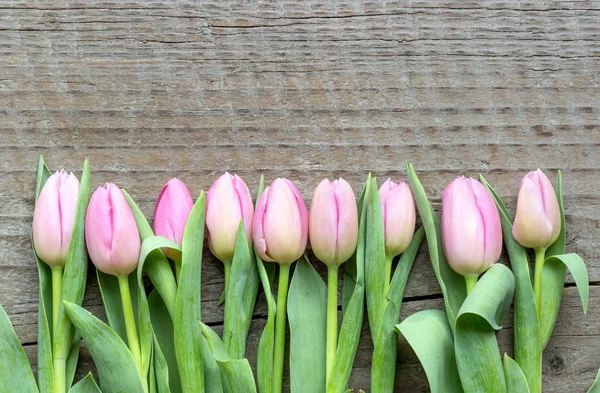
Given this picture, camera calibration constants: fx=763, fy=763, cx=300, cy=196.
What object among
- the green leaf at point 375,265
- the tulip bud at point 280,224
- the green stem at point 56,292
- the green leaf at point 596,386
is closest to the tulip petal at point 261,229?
the tulip bud at point 280,224

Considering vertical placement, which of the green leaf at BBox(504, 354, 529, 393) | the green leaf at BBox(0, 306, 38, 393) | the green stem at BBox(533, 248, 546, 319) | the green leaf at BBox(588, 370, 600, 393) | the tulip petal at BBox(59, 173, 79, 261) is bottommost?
the green leaf at BBox(588, 370, 600, 393)

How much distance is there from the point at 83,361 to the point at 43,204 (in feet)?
0.57

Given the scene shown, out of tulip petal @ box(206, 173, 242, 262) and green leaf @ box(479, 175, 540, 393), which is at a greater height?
tulip petal @ box(206, 173, 242, 262)

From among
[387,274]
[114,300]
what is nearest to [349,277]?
[387,274]

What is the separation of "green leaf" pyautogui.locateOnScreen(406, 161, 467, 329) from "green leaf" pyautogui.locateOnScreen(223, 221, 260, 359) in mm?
187

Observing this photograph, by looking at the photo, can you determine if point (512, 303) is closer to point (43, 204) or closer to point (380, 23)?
point (380, 23)

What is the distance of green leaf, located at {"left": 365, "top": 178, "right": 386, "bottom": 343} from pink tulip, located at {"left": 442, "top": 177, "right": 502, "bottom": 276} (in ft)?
0.23

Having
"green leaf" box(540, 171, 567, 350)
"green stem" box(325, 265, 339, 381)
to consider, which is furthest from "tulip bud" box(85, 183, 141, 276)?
"green leaf" box(540, 171, 567, 350)

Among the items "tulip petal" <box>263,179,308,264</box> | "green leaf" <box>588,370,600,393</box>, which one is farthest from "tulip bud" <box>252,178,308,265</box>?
"green leaf" <box>588,370,600,393</box>

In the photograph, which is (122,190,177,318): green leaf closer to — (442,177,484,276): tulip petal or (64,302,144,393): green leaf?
(64,302,144,393): green leaf

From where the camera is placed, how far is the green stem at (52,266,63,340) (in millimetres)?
786

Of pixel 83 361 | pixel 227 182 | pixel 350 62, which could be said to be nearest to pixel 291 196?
pixel 227 182

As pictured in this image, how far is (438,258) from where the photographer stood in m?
0.81

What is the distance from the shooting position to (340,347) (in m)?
0.79
